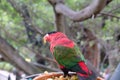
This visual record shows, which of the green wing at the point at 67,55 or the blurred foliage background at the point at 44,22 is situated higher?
the blurred foliage background at the point at 44,22

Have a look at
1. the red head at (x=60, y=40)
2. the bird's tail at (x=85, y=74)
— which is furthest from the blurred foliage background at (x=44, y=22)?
the bird's tail at (x=85, y=74)

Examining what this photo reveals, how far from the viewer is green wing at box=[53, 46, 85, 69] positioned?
103 centimetres

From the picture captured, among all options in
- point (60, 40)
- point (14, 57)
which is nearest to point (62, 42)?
point (60, 40)

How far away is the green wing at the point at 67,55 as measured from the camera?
1028 millimetres

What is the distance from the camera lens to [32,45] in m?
3.50

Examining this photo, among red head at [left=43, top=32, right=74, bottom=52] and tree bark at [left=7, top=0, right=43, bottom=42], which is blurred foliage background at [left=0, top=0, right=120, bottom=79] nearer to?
tree bark at [left=7, top=0, right=43, bottom=42]

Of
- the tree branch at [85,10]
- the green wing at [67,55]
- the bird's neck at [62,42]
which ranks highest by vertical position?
the tree branch at [85,10]

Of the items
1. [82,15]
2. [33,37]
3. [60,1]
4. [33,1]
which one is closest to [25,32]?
[33,37]

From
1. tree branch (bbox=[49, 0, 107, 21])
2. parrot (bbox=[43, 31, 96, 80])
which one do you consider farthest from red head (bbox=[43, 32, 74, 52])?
tree branch (bbox=[49, 0, 107, 21])

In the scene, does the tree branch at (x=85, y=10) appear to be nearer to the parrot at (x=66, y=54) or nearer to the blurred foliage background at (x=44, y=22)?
the parrot at (x=66, y=54)

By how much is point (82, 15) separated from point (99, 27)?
1.44 meters

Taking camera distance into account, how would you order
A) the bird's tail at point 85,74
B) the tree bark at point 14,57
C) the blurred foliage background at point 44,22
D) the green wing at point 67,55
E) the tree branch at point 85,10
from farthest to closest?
the blurred foliage background at point 44,22, the tree bark at point 14,57, the tree branch at point 85,10, the green wing at point 67,55, the bird's tail at point 85,74

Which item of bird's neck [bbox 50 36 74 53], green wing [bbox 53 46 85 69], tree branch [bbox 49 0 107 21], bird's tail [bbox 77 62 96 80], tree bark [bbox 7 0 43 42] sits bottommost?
bird's tail [bbox 77 62 96 80]

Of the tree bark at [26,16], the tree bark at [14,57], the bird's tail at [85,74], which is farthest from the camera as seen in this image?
the tree bark at [26,16]
